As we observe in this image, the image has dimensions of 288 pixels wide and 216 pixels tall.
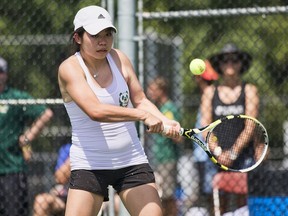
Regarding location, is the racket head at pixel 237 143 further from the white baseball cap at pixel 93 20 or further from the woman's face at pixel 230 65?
the white baseball cap at pixel 93 20

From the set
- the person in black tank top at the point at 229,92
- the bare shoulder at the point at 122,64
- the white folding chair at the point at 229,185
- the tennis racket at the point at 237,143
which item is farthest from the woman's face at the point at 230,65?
the bare shoulder at the point at 122,64

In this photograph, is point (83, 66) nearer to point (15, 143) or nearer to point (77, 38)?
point (77, 38)

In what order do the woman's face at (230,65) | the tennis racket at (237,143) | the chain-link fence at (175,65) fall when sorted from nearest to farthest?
the tennis racket at (237,143), the chain-link fence at (175,65), the woman's face at (230,65)

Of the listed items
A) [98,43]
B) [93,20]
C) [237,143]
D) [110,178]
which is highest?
[93,20]

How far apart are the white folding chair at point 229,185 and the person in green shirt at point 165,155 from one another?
410 mm

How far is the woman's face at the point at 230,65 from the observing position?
633 centimetres

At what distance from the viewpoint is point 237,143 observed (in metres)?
5.95

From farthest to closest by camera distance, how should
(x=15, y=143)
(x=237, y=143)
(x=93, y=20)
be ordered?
1. (x=15, y=143)
2. (x=237, y=143)
3. (x=93, y=20)

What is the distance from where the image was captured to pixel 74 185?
495 cm

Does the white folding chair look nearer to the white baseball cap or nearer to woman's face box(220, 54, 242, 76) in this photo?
woman's face box(220, 54, 242, 76)

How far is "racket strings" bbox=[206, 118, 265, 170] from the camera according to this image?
5.72 metres

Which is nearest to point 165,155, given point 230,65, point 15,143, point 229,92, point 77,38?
point 229,92

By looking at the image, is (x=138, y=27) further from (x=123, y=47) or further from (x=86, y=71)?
(x=86, y=71)

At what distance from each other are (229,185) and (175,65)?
1449 mm
